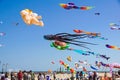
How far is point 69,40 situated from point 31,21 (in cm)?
351

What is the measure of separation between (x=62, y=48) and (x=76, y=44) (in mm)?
8367

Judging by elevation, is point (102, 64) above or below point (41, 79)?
above

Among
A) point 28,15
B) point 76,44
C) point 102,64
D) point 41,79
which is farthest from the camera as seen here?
point 102,64

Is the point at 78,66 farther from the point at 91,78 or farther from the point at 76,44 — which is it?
the point at 76,44

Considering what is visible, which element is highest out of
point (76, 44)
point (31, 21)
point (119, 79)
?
point (31, 21)

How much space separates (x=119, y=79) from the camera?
21.4 metres

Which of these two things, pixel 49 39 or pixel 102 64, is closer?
pixel 49 39

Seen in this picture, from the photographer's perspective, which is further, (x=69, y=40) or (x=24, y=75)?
(x=24, y=75)

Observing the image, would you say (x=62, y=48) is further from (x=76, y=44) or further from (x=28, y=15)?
(x=76, y=44)

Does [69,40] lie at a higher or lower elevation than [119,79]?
higher

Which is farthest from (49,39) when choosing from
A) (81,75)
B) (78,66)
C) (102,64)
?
(78,66)

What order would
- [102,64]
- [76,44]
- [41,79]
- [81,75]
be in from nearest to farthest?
1. [76,44]
2. [41,79]
3. [81,75]
4. [102,64]

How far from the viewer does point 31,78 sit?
3241cm

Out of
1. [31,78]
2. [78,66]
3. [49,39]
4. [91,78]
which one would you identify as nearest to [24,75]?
[31,78]
